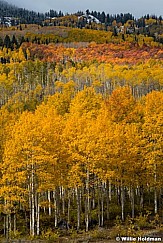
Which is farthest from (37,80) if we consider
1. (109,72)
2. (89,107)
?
(89,107)

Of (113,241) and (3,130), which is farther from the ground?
(3,130)

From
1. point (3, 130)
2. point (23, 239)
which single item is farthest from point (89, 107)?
point (23, 239)

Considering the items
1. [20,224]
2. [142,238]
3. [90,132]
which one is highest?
[90,132]

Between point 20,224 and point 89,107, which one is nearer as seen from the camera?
point 20,224

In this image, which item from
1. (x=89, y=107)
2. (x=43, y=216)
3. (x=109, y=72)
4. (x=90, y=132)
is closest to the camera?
(x=90, y=132)

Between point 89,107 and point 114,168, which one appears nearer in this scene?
point 114,168

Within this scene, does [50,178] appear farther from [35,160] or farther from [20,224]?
[20,224]

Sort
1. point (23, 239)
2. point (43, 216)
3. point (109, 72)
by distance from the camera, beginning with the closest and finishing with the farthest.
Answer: point (23, 239) < point (43, 216) < point (109, 72)

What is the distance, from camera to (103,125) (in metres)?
33.5

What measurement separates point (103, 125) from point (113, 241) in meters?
10.3

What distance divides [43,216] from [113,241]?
10.8 metres

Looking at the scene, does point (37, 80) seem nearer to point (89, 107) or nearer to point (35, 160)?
point (89, 107)

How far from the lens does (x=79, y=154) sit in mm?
31406

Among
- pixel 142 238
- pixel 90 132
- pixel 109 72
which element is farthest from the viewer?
pixel 109 72
